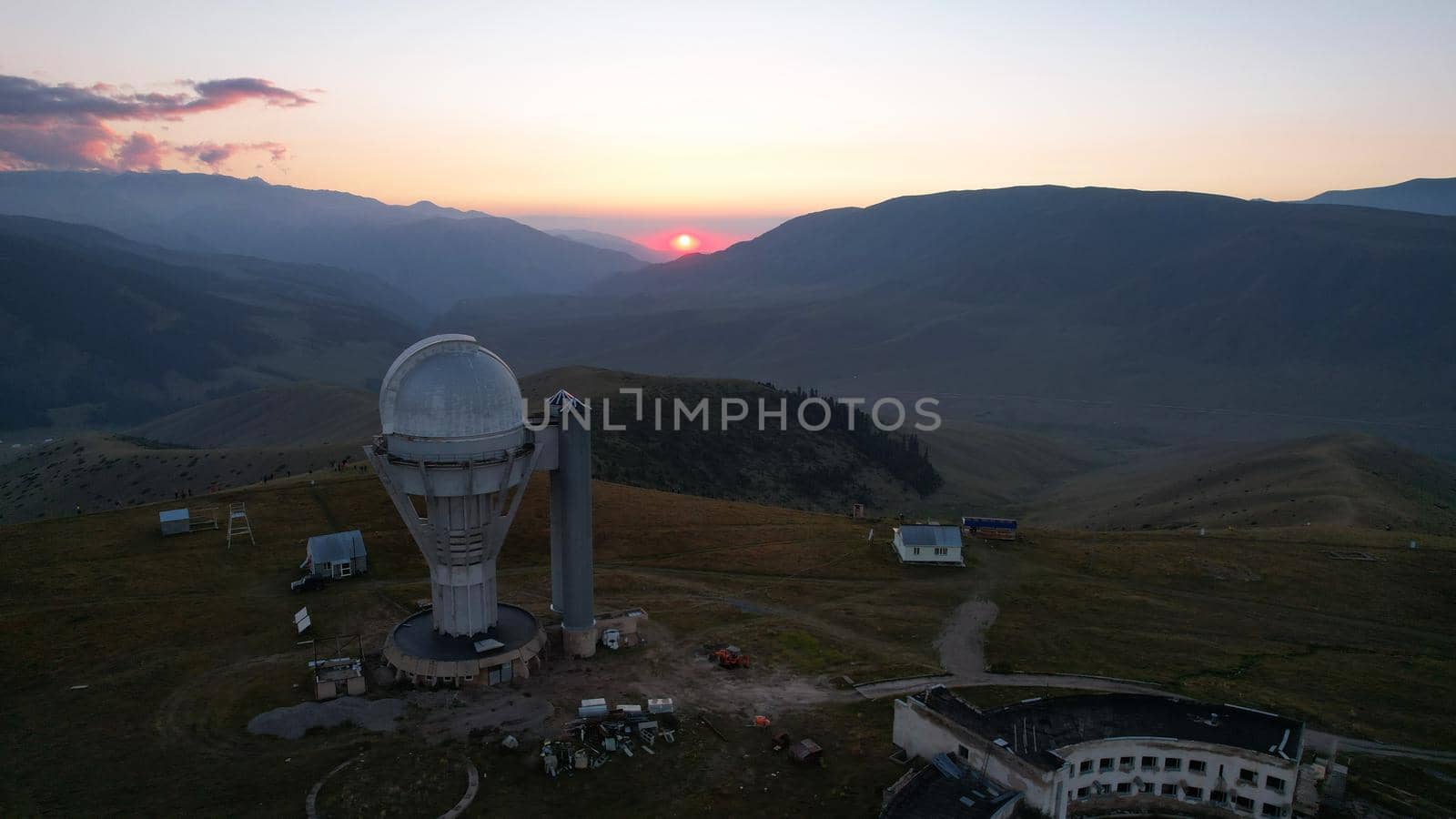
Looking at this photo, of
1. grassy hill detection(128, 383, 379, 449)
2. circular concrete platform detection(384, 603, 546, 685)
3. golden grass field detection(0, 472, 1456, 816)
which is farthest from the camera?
grassy hill detection(128, 383, 379, 449)

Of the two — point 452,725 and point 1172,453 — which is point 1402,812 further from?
point 1172,453

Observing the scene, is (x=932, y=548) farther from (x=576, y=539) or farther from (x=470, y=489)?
(x=470, y=489)

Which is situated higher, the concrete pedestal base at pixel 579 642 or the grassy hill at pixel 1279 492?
the concrete pedestal base at pixel 579 642

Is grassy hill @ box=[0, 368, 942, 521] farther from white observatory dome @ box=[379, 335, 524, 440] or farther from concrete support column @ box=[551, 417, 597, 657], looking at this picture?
white observatory dome @ box=[379, 335, 524, 440]

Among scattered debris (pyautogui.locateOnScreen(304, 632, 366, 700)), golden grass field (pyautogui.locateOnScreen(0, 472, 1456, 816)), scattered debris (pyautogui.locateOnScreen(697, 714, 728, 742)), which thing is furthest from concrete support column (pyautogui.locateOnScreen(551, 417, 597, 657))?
scattered debris (pyautogui.locateOnScreen(304, 632, 366, 700))

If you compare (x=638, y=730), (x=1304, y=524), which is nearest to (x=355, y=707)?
(x=638, y=730)

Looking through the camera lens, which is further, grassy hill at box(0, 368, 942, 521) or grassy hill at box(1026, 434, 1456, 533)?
grassy hill at box(0, 368, 942, 521)

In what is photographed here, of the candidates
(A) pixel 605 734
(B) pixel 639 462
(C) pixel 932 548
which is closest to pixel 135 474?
(B) pixel 639 462

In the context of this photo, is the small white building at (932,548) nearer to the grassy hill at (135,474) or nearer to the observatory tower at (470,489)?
the observatory tower at (470,489)

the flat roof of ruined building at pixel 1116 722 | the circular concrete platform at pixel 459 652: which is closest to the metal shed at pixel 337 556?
the circular concrete platform at pixel 459 652
